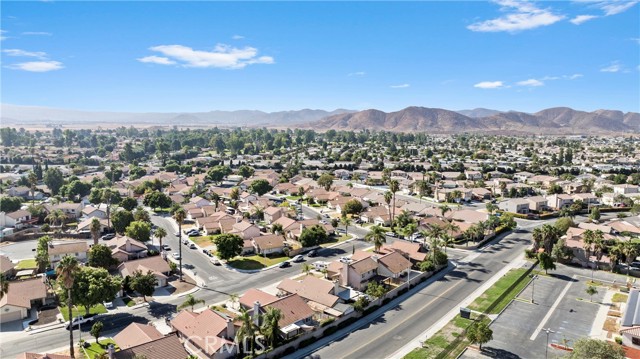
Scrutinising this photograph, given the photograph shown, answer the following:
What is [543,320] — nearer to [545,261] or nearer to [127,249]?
[545,261]

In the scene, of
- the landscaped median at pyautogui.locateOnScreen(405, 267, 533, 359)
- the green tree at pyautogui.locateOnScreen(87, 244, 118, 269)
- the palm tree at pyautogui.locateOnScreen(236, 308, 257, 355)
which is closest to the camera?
the palm tree at pyautogui.locateOnScreen(236, 308, 257, 355)

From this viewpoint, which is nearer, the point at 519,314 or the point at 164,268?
the point at 519,314

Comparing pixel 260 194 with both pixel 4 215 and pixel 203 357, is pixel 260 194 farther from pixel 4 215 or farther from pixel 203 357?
pixel 203 357

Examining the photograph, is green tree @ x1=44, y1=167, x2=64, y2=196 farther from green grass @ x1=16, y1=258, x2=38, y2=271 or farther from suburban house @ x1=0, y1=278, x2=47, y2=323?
suburban house @ x1=0, y1=278, x2=47, y2=323

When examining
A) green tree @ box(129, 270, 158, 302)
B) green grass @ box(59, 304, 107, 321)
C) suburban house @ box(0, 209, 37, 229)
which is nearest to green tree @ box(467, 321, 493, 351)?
green tree @ box(129, 270, 158, 302)

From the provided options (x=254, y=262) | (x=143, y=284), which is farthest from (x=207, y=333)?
(x=254, y=262)

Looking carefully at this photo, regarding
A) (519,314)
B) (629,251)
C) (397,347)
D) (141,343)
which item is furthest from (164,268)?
(629,251)

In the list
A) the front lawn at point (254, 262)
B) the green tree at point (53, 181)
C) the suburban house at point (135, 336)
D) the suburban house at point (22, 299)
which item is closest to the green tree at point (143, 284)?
the suburban house at point (135, 336)
